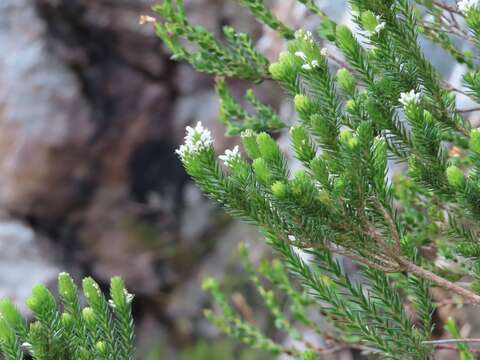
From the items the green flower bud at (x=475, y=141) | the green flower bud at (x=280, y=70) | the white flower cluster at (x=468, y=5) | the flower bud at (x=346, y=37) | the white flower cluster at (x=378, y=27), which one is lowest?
the green flower bud at (x=475, y=141)

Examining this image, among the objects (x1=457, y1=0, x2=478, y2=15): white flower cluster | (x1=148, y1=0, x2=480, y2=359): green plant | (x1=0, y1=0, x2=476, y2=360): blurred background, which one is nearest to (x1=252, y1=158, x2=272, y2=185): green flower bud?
(x1=148, y1=0, x2=480, y2=359): green plant

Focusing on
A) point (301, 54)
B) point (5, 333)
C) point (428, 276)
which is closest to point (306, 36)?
point (301, 54)

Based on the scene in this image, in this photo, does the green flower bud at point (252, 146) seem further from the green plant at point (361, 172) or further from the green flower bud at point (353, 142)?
the green flower bud at point (353, 142)

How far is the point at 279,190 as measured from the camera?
1.34 metres

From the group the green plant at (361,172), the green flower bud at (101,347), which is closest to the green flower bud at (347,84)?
the green plant at (361,172)

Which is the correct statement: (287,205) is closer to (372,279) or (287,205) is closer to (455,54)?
(372,279)

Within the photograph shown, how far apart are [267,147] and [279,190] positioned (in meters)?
0.12

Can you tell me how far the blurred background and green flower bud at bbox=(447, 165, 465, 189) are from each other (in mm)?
5182

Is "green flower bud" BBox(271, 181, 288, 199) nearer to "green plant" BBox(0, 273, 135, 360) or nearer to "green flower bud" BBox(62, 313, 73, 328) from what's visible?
"green plant" BBox(0, 273, 135, 360)

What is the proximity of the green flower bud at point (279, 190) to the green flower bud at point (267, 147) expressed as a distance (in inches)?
3.7

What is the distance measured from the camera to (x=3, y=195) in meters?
6.81

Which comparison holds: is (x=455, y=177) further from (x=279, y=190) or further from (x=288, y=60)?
(x=288, y=60)

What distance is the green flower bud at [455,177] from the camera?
137 centimetres

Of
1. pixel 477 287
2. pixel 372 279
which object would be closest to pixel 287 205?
pixel 372 279
